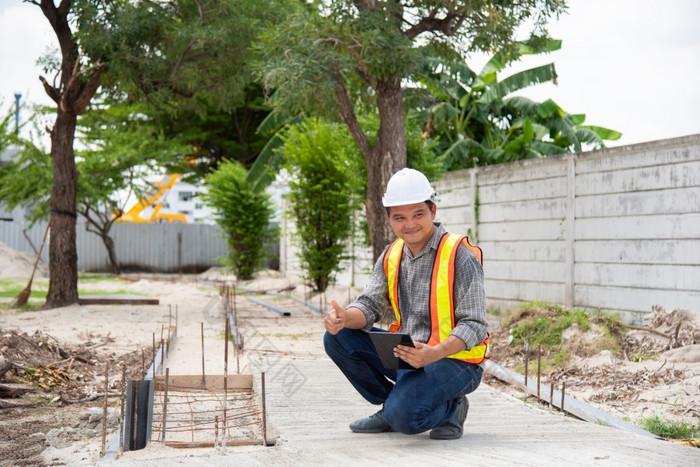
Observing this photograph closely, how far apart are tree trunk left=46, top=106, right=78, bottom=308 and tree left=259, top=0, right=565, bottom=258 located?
14.9 feet

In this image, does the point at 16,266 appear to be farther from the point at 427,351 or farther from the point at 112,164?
the point at 427,351

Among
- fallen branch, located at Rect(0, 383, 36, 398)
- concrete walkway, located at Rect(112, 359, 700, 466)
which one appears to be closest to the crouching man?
concrete walkway, located at Rect(112, 359, 700, 466)

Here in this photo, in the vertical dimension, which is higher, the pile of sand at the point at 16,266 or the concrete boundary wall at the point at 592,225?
the concrete boundary wall at the point at 592,225

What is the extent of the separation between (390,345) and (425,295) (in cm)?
45

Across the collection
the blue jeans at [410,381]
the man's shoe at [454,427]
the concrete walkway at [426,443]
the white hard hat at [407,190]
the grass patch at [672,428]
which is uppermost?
the white hard hat at [407,190]

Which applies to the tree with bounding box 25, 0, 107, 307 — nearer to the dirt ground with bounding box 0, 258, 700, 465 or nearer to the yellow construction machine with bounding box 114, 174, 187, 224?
the dirt ground with bounding box 0, 258, 700, 465

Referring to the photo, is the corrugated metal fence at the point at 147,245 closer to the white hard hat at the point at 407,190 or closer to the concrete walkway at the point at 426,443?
the concrete walkway at the point at 426,443

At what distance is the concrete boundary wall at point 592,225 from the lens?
789cm

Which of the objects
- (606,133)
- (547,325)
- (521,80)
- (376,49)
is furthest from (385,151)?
(606,133)

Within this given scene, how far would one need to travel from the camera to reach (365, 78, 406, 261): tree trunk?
392 inches

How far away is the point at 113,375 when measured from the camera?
6.93m

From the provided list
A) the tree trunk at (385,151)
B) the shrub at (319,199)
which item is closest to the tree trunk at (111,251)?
the shrub at (319,199)

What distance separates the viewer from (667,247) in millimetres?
8016

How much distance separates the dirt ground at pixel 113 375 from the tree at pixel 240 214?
10023 millimetres
